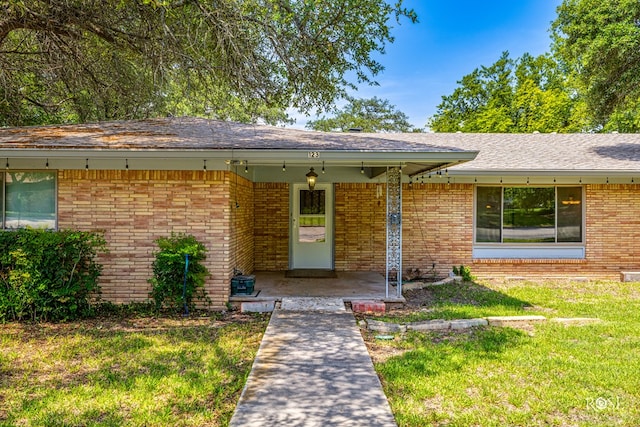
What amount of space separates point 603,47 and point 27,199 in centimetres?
1418

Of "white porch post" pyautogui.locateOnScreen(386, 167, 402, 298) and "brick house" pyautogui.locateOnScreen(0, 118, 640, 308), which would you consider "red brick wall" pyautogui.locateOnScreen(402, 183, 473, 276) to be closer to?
"brick house" pyautogui.locateOnScreen(0, 118, 640, 308)

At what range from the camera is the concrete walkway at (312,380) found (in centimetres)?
350

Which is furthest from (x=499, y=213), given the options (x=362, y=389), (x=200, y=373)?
(x=200, y=373)

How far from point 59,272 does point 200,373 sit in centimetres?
345

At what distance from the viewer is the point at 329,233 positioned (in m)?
10.7

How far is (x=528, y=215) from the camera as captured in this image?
1068 centimetres

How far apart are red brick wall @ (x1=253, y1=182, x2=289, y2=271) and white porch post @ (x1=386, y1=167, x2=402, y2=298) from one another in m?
3.43

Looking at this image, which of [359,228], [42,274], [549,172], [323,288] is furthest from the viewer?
[359,228]

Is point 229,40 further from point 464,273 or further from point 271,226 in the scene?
point 464,273

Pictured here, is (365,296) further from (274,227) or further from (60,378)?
(60,378)

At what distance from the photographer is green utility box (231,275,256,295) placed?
7.45m

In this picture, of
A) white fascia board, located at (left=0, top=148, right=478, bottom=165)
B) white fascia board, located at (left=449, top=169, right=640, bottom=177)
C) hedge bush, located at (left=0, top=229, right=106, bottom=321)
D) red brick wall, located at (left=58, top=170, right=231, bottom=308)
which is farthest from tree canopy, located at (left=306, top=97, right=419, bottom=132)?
hedge bush, located at (left=0, top=229, right=106, bottom=321)

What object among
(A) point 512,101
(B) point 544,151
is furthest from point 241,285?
(A) point 512,101

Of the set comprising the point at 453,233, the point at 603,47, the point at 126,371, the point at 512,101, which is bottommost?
the point at 126,371
